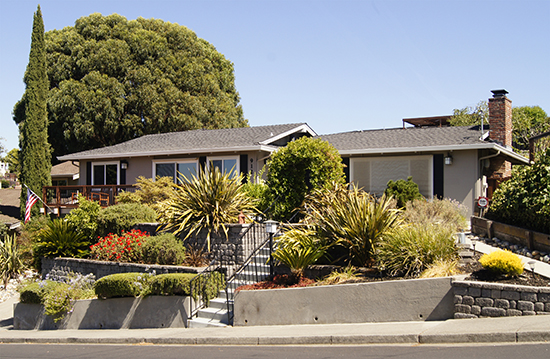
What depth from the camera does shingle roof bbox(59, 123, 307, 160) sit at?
1970cm

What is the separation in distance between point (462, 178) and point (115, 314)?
12.7 metres

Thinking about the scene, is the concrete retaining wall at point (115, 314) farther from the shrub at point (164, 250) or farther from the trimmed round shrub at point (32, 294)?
the shrub at point (164, 250)

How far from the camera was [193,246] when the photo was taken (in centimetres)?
1343

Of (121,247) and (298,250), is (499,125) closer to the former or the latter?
(298,250)

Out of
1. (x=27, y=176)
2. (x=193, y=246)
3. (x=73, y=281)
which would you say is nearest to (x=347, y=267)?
(x=193, y=246)

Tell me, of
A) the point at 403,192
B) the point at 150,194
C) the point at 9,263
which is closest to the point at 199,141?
the point at 150,194

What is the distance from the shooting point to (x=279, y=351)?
8172 mm

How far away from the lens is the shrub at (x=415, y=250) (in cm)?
954

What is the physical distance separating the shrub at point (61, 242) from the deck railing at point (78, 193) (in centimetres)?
439

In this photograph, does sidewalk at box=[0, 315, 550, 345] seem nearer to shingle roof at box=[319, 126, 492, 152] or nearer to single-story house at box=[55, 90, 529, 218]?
single-story house at box=[55, 90, 529, 218]

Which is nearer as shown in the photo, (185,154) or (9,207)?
(185,154)

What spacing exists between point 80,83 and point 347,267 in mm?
27697

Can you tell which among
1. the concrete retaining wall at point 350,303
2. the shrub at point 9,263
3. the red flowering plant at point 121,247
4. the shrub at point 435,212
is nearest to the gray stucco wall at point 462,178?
the shrub at point 435,212

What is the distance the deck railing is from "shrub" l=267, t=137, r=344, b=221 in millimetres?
8791
